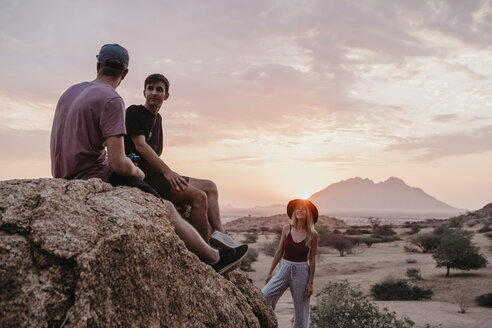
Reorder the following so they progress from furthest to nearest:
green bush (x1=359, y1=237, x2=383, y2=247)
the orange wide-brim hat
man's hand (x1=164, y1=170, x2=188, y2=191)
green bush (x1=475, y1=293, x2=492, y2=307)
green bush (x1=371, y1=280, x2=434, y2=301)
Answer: green bush (x1=359, y1=237, x2=383, y2=247) < green bush (x1=371, y1=280, x2=434, y2=301) < green bush (x1=475, y1=293, x2=492, y2=307) < the orange wide-brim hat < man's hand (x1=164, y1=170, x2=188, y2=191)

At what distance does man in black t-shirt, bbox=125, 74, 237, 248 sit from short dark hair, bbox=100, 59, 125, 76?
2.36 ft

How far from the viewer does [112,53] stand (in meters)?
3.10

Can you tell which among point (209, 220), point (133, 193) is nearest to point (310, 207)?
point (209, 220)

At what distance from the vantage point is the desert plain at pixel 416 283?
11.8 metres

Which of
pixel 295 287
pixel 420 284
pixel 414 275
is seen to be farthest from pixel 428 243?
pixel 295 287

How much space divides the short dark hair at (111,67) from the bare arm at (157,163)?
759mm

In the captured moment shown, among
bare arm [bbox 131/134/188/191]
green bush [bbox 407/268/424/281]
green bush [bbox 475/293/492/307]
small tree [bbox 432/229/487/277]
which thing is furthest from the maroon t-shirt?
small tree [bbox 432/229/487/277]

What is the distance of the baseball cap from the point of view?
10.2 feet

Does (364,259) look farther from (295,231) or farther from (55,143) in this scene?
(55,143)

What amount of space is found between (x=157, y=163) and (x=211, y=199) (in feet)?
2.30

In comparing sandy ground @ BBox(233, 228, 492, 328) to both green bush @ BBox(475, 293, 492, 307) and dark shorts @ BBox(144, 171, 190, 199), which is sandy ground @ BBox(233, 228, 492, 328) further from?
dark shorts @ BBox(144, 171, 190, 199)

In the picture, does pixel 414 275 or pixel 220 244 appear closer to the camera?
pixel 220 244

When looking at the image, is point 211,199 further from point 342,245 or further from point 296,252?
point 342,245

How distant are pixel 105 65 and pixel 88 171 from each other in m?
0.81
